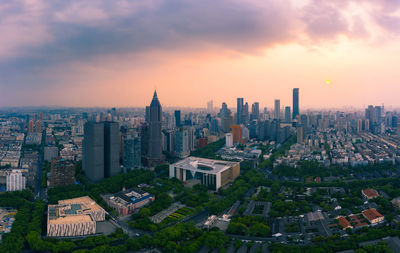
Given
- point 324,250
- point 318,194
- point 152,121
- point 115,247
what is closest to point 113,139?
point 152,121

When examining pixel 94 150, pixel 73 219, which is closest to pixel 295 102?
pixel 94 150

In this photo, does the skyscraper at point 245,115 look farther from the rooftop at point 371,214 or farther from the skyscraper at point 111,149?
the rooftop at point 371,214

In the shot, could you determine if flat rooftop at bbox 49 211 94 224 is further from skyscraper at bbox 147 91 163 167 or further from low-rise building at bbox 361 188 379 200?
low-rise building at bbox 361 188 379 200

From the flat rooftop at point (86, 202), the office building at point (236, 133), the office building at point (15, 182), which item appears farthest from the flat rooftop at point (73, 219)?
the office building at point (236, 133)

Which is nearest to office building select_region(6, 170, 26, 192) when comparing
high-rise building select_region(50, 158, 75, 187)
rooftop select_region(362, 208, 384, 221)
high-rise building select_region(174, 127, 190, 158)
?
high-rise building select_region(50, 158, 75, 187)

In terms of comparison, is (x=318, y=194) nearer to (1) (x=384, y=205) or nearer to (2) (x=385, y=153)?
(1) (x=384, y=205)

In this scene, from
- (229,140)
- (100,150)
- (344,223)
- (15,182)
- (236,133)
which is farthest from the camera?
(236,133)

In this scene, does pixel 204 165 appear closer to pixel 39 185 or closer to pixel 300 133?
pixel 39 185
